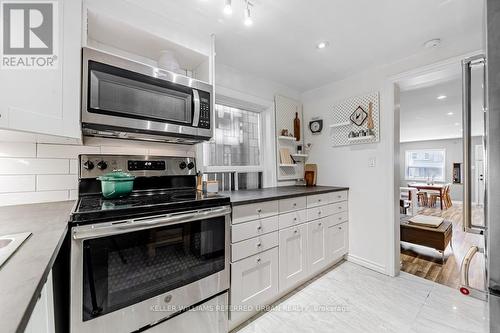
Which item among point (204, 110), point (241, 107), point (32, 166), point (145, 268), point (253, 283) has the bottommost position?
point (253, 283)

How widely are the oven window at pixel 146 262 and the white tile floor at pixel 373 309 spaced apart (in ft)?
2.32

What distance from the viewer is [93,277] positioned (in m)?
1.01

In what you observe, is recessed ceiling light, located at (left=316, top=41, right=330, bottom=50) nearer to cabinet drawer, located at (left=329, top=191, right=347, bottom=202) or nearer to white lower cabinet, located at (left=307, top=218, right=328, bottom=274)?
cabinet drawer, located at (left=329, top=191, right=347, bottom=202)

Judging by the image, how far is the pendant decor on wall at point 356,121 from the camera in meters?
2.43

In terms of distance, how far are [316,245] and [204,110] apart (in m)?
1.73

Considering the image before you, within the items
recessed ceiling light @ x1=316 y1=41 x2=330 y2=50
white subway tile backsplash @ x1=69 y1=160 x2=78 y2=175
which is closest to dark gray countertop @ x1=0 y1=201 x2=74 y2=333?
white subway tile backsplash @ x1=69 y1=160 x2=78 y2=175

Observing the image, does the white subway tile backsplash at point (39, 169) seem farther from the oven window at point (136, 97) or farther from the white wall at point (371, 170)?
the white wall at point (371, 170)

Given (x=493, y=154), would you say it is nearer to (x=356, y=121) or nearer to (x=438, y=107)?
(x=356, y=121)

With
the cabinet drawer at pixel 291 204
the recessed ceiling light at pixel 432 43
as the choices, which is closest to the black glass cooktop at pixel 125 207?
the cabinet drawer at pixel 291 204

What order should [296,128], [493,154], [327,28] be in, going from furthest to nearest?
[296,128] → [327,28] → [493,154]

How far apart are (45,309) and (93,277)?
0.28m

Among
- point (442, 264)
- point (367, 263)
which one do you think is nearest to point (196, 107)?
point (367, 263)

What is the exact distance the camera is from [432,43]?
193cm

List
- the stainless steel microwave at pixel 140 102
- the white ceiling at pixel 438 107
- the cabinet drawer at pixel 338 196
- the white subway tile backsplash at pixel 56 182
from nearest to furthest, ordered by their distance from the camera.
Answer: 1. the stainless steel microwave at pixel 140 102
2. the white subway tile backsplash at pixel 56 182
3. the cabinet drawer at pixel 338 196
4. the white ceiling at pixel 438 107
